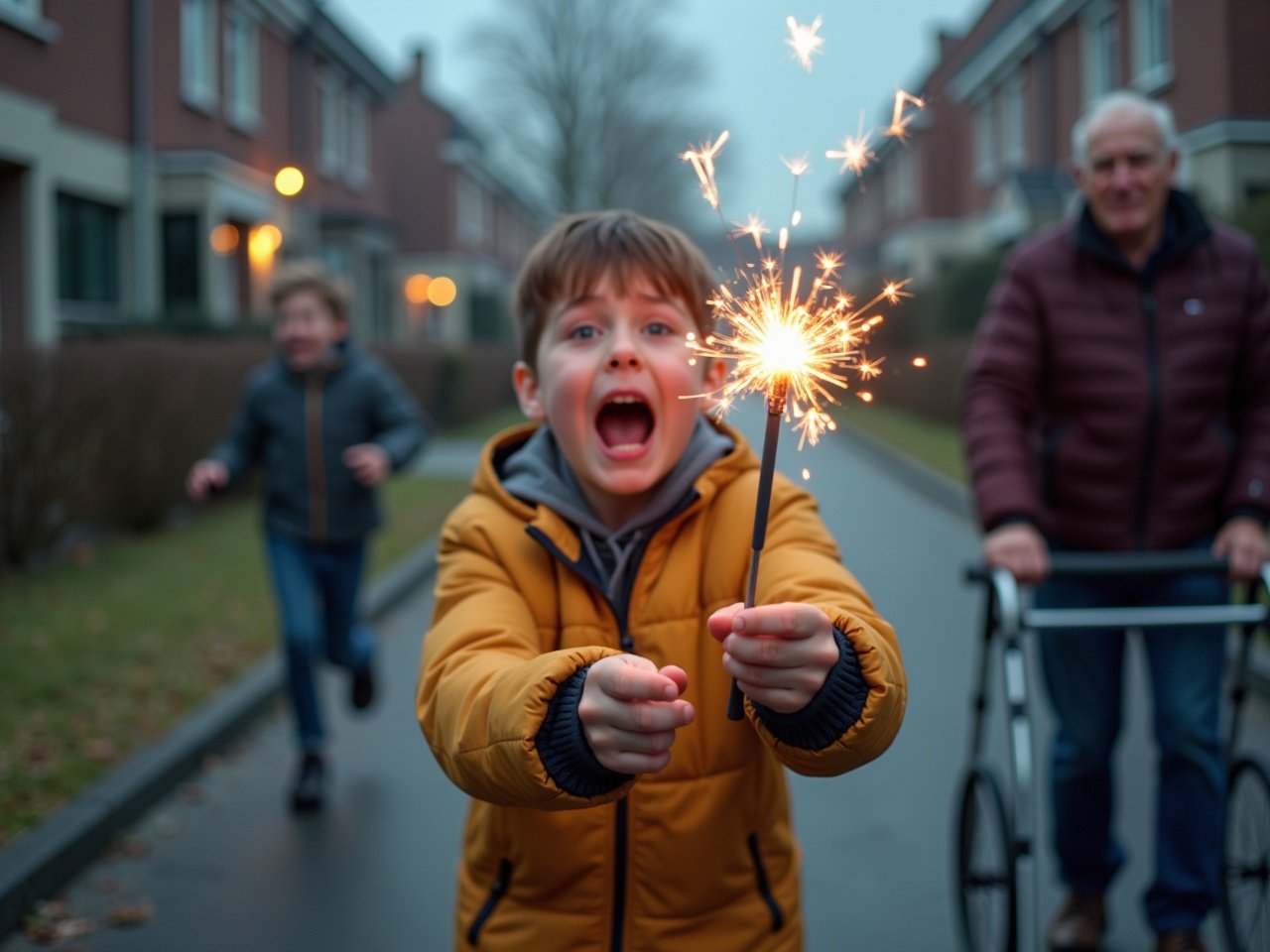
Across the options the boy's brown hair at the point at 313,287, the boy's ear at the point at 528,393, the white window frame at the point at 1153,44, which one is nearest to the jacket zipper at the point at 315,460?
the boy's brown hair at the point at 313,287

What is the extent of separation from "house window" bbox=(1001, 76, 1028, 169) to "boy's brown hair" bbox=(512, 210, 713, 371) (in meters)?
19.4

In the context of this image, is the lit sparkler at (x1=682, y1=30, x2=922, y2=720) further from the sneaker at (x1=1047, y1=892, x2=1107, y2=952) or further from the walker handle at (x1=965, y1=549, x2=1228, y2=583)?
the sneaker at (x1=1047, y1=892, x2=1107, y2=952)

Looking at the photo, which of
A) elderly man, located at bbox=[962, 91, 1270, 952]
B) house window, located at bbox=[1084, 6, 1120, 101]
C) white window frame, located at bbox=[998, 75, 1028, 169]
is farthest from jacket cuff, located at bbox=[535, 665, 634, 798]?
white window frame, located at bbox=[998, 75, 1028, 169]

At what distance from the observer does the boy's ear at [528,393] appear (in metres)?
2.24

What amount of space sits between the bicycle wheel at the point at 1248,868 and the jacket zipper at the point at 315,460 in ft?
12.0

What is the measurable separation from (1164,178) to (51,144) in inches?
267

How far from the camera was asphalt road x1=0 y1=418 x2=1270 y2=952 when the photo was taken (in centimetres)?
420

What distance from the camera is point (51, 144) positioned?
820 cm

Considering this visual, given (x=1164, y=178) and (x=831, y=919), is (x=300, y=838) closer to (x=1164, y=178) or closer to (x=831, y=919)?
(x=831, y=919)

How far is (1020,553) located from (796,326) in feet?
7.55

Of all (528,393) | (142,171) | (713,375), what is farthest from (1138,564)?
(142,171)

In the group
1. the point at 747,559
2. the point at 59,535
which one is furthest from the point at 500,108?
the point at 747,559

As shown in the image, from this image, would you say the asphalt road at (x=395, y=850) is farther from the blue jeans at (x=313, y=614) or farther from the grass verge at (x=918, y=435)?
the grass verge at (x=918, y=435)

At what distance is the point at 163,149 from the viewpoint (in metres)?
12.6
